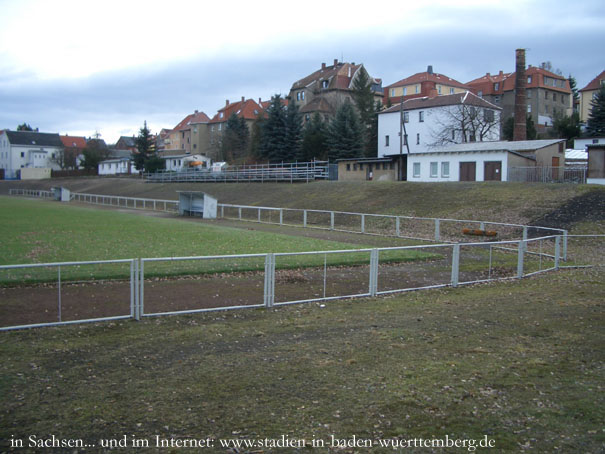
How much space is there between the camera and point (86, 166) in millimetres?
113875

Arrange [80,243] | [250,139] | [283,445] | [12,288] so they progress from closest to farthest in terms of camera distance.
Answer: [283,445], [12,288], [80,243], [250,139]

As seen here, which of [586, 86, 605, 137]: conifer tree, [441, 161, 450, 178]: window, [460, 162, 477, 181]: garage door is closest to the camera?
[460, 162, 477, 181]: garage door

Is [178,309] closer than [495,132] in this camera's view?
Yes

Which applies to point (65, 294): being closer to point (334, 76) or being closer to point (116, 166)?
point (334, 76)

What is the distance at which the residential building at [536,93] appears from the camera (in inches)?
3701

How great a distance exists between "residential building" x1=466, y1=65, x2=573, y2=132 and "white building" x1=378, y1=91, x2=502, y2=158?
84.7ft

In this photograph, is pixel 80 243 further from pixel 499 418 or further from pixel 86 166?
pixel 86 166

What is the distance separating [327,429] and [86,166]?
118467 millimetres

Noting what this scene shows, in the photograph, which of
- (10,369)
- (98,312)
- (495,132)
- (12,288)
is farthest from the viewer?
(495,132)

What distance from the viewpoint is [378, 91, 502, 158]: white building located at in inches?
2576

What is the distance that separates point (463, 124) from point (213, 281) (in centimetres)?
5630

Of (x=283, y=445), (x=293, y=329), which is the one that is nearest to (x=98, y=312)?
(x=293, y=329)

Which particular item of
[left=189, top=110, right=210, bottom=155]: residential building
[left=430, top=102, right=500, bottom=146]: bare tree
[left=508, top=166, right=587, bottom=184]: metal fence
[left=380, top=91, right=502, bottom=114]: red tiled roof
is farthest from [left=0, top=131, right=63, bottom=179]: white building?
[left=508, top=166, right=587, bottom=184]: metal fence

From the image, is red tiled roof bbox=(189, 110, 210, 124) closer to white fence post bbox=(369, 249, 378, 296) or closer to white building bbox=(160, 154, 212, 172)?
white building bbox=(160, 154, 212, 172)
